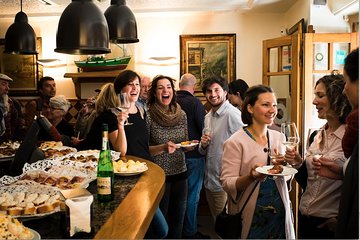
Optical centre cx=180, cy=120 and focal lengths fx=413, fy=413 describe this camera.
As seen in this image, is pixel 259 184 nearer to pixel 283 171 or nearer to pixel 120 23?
pixel 283 171

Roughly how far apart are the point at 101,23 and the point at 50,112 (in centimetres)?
233

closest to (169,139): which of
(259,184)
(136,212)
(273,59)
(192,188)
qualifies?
(192,188)

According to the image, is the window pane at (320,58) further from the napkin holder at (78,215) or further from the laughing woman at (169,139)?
the napkin holder at (78,215)

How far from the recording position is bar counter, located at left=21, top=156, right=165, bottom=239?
151 cm

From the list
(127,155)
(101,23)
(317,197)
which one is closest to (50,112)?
(127,155)

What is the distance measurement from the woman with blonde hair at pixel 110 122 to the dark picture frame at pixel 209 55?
365 centimetres

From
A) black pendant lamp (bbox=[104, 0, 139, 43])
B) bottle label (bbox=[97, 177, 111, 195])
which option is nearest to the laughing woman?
black pendant lamp (bbox=[104, 0, 139, 43])

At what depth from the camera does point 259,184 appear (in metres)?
2.25

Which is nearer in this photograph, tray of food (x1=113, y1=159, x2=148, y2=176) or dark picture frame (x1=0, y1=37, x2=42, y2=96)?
tray of food (x1=113, y1=159, x2=148, y2=176)

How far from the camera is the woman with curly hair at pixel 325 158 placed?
7.02 feet

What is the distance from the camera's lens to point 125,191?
215 cm

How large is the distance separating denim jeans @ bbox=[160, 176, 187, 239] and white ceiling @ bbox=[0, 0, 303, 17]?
316 cm

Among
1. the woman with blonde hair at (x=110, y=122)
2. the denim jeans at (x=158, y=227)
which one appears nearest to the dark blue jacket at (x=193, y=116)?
the woman with blonde hair at (x=110, y=122)

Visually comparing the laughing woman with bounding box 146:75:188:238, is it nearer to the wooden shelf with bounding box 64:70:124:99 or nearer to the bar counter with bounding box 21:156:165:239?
the bar counter with bounding box 21:156:165:239
